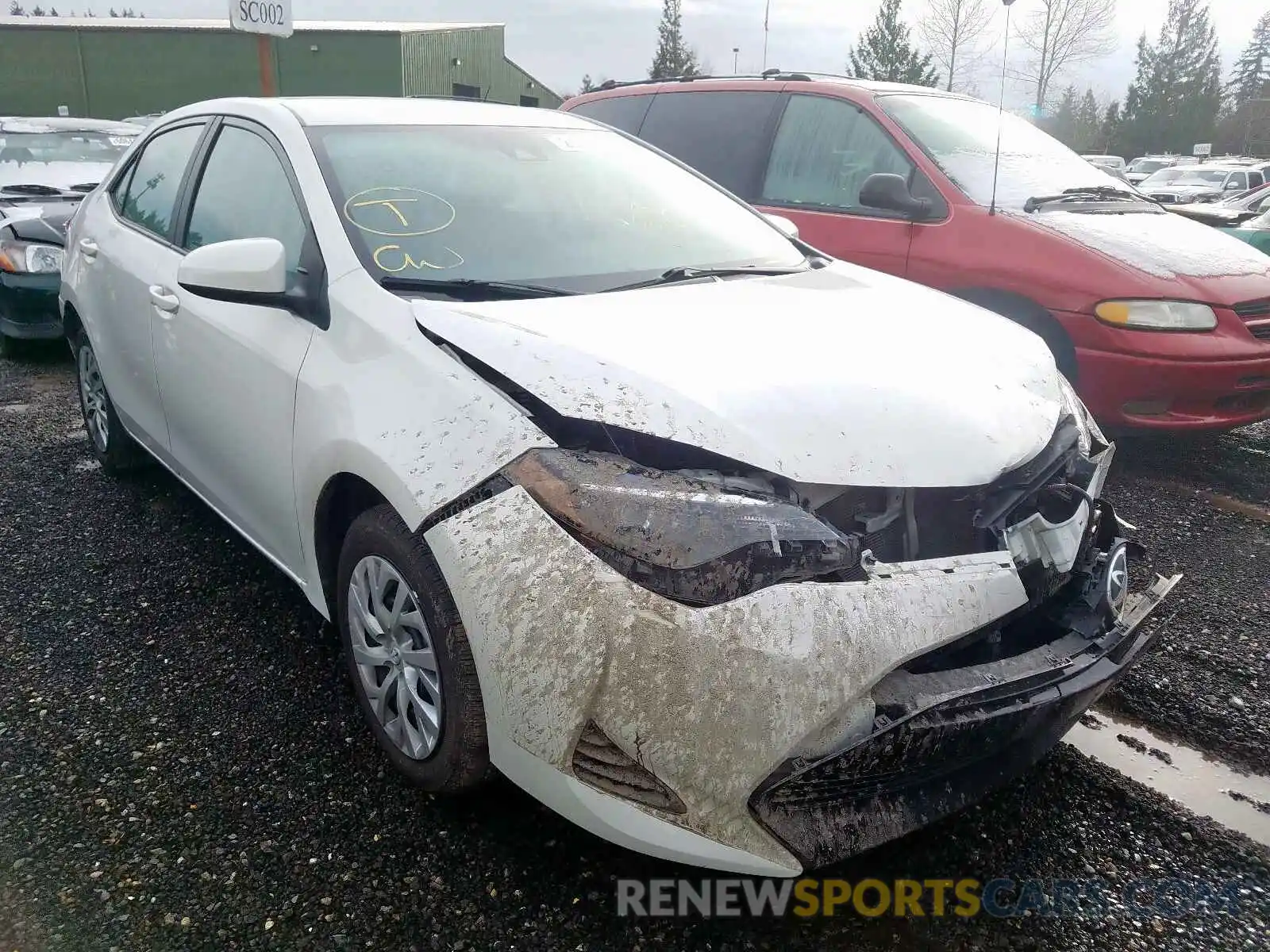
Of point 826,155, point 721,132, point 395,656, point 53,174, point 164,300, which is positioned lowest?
point 395,656

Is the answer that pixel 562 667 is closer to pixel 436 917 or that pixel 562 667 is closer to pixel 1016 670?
pixel 436 917

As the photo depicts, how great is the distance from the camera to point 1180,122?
55.7 meters

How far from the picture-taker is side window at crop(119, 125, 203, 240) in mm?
3316

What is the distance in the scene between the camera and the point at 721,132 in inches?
214

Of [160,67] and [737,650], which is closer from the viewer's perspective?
[737,650]

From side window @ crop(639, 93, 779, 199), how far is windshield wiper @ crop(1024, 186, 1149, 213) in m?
1.45

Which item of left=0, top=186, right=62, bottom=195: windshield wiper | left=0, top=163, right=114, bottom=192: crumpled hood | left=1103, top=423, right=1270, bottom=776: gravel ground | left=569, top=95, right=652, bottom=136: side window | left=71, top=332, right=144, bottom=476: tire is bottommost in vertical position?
left=1103, top=423, right=1270, bottom=776: gravel ground

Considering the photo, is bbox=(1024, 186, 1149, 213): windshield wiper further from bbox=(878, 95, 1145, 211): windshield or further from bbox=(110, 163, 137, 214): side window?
bbox=(110, 163, 137, 214): side window

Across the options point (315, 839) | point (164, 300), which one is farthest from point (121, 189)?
point (315, 839)

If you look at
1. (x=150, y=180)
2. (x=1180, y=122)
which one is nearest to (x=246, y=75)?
(x=150, y=180)

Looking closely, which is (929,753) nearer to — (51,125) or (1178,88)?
(51,125)

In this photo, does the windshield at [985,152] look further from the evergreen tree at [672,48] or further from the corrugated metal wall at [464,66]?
the evergreen tree at [672,48]

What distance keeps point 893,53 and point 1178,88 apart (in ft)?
63.0

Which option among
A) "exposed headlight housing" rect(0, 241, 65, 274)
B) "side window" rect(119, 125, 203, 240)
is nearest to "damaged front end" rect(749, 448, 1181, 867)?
"side window" rect(119, 125, 203, 240)
